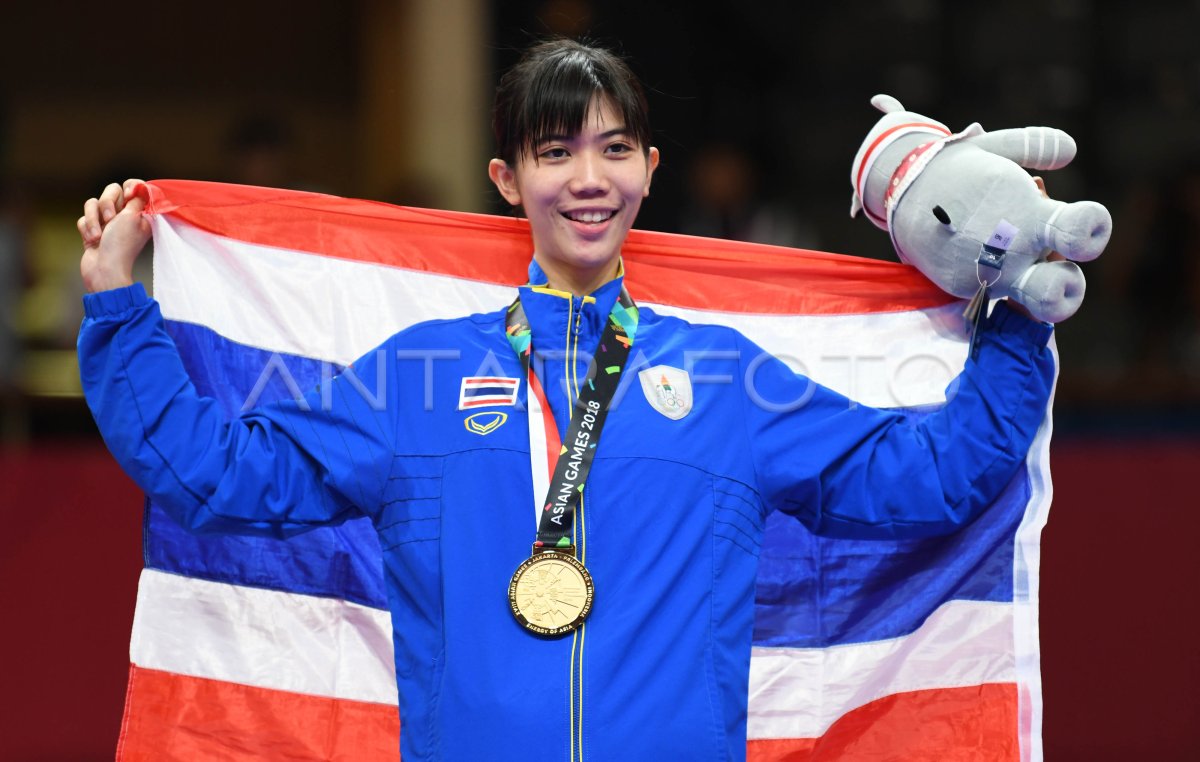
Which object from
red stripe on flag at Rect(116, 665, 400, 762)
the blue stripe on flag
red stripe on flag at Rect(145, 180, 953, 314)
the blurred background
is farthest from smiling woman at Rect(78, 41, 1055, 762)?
the blurred background

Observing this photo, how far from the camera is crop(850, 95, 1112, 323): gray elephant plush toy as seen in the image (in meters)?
1.90

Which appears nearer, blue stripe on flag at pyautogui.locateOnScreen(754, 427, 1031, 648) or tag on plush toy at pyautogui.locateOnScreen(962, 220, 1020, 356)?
tag on plush toy at pyautogui.locateOnScreen(962, 220, 1020, 356)

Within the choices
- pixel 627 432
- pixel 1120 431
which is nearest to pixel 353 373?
pixel 627 432

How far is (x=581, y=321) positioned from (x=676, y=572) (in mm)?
360

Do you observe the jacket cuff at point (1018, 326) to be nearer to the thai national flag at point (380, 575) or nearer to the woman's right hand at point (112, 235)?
the thai national flag at point (380, 575)

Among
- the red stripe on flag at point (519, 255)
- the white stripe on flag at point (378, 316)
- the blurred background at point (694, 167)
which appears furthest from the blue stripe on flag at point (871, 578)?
the blurred background at point (694, 167)

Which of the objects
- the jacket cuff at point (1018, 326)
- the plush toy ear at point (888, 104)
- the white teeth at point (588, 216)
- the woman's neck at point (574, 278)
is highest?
the plush toy ear at point (888, 104)

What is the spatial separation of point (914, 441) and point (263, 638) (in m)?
1.01

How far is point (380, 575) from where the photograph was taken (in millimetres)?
2197

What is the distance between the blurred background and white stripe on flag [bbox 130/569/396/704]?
1048 millimetres

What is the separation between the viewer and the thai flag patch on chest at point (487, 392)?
1860 mm

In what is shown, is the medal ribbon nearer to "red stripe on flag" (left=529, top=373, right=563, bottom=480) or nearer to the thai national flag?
"red stripe on flag" (left=529, top=373, right=563, bottom=480)

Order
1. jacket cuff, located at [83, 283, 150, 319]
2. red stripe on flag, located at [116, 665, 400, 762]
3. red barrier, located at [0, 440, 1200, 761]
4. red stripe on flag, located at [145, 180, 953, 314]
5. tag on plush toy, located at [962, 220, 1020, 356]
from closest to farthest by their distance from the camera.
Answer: jacket cuff, located at [83, 283, 150, 319] < tag on plush toy, located at [962, 220, 1020, 356] < red stripe on flag, located at [116, 665, 400, 762] < red stripe on flag, located at [145, 180, 953, 314] < red barrier, located at [0, 440, 1200, 761]

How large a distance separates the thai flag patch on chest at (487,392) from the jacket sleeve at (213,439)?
0.35 ft
